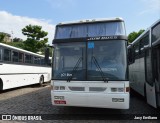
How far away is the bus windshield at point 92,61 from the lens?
768 centimetres

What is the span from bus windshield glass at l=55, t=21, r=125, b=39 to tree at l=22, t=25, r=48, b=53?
118 feet

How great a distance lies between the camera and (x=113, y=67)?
7.68 m

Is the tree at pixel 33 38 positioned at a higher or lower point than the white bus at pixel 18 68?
higher

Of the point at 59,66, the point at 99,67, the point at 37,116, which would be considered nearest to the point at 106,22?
the point at 99,67

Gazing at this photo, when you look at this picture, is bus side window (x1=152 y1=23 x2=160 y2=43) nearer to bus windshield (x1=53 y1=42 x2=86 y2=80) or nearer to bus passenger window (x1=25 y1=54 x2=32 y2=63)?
bus windshield (x1=53 y1=42 x2=86 y2=80)

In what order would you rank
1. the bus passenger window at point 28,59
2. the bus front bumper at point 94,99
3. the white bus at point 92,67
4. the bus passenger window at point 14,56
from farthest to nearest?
the bus passenger window at point 28,59 → the bus passenger window at point 14,56 → the white bus at point 92,67 → the bus front bumper at point 94,99

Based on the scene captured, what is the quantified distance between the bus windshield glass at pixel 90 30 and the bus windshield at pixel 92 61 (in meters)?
0.38

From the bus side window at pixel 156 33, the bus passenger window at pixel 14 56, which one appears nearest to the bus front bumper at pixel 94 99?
the bus side window at pixel 156 33

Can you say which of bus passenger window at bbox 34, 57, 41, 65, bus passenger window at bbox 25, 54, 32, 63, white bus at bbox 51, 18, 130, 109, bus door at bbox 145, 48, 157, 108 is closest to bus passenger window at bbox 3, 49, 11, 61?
bus passenger window at bbox 25, 54, 32, 63

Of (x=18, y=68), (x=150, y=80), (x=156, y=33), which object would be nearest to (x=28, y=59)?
(x=18, y=68)

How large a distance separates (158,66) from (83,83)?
2551mm

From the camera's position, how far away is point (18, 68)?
50.7ft

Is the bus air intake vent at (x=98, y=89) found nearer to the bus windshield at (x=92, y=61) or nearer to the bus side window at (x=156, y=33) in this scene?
the bus windshield at (x=92, y=61)

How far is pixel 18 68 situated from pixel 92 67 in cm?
878
